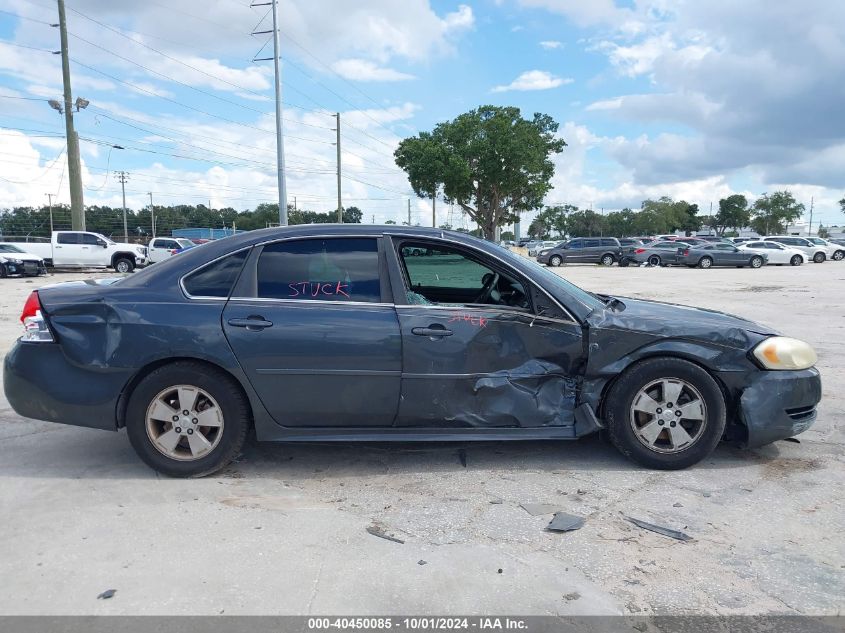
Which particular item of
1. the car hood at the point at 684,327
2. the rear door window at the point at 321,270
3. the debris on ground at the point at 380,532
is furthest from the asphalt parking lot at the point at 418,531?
the rear door window at the point at 321,270

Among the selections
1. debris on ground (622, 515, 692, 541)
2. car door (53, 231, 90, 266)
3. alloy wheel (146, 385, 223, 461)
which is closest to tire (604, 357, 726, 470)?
debris on ground (622, 515, 692, 541)

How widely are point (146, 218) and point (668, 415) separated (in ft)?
362

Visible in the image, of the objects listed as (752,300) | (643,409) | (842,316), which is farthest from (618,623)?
(752,300)

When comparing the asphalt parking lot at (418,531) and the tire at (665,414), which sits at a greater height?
the tire at (665,414)

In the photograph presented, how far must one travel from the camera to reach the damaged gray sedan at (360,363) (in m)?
3.91

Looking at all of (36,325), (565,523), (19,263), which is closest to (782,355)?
(565,523)

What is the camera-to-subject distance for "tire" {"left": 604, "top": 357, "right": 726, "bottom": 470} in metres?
4.00

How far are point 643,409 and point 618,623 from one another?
174cm

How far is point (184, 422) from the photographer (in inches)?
155

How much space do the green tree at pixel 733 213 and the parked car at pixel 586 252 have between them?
8184 cm

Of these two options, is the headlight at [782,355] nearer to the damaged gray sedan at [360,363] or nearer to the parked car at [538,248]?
the damaged gray sedan at [360,363]

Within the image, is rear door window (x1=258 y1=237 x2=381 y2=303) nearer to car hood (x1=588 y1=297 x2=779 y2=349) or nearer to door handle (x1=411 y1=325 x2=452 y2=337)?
door handle (x1=411 y1=325 x2=452 y2=337)

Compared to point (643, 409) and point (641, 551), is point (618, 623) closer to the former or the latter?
point (641, 551)

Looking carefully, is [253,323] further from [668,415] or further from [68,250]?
[68,250]
